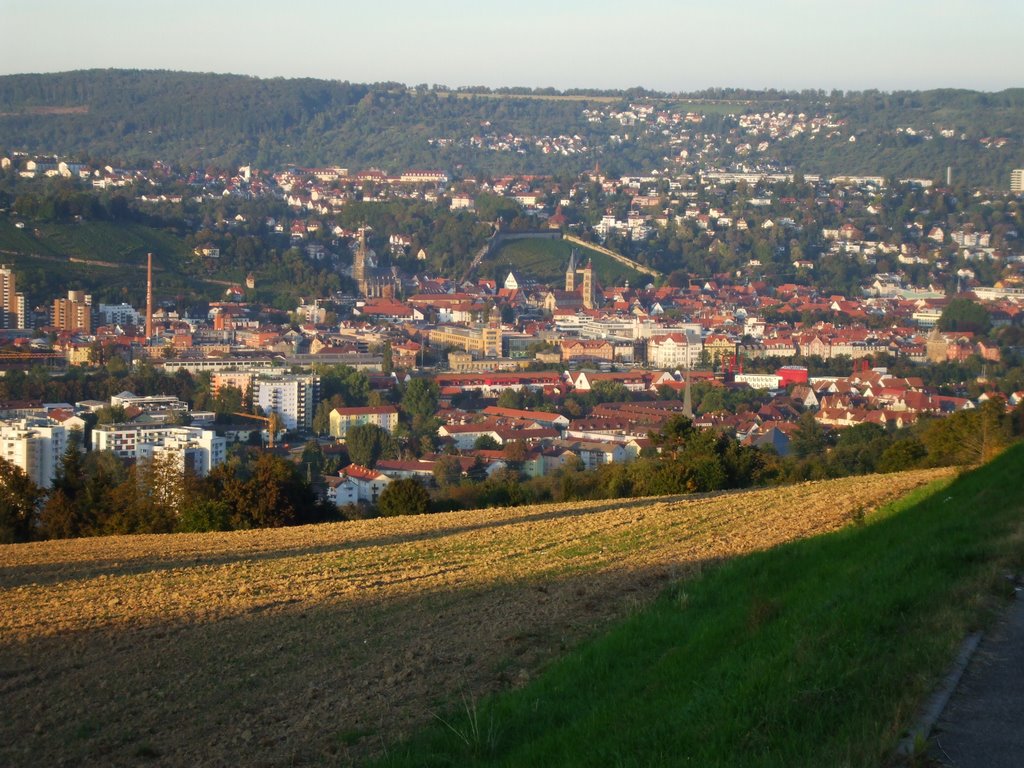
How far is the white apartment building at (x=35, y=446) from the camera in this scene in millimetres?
26359

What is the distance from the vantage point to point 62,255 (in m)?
52.2

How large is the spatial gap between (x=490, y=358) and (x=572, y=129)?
3468 inches

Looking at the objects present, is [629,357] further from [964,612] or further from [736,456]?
[964,612]

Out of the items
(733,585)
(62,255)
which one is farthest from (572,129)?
(733,585)

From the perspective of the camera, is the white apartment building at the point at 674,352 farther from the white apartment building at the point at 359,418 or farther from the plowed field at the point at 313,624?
the plowed field at the point at 313,624

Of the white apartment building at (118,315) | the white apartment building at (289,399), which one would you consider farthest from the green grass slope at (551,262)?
the white apartment building at (289,399)

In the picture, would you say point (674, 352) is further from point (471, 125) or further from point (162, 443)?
point (471, 125)

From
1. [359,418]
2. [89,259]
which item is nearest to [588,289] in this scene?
[89,259]

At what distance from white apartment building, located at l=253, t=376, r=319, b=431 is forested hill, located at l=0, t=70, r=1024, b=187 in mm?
72274

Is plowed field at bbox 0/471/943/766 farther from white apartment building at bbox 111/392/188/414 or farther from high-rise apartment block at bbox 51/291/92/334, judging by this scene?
high-rise apartment block at bbox 51/291/92/334

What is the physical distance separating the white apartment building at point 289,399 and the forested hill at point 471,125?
72.3 m

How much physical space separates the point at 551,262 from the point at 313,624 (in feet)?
215

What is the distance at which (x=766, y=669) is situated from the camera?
11.7ft

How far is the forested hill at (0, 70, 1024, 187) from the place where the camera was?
110 meters
